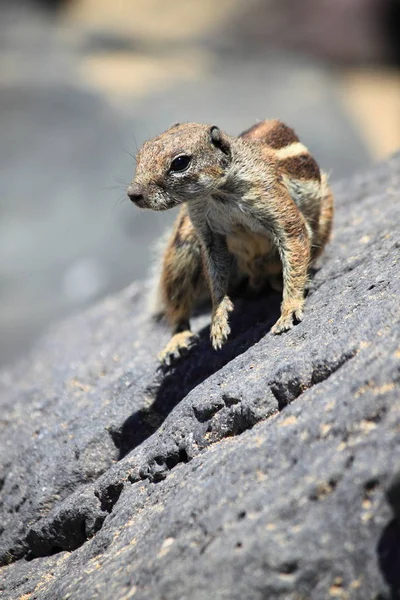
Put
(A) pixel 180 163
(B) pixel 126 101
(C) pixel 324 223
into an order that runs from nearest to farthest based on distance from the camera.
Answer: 1. (A) pixel 180 163
2. (C) pixel 324 223
3. (B) pixel 126 101

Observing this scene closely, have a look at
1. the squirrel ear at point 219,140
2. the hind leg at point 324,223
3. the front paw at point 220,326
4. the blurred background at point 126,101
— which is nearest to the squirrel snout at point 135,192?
the squirrel ear at point 219,140

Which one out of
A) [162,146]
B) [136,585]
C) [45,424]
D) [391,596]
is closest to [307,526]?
[391,596]

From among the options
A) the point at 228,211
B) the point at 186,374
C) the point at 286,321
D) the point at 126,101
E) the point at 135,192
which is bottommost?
the point at 286,321

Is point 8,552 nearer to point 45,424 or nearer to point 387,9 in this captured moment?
point 45,424

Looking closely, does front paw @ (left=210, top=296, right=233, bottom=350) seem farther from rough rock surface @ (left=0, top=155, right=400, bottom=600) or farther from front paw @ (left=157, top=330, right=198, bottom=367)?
front paw @ (left=157, top=330, right=198, bottom=367)

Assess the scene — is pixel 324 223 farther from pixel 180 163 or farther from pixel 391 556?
pixel 391 556

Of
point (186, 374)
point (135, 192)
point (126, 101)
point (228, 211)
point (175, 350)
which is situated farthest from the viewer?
point (126, 101)

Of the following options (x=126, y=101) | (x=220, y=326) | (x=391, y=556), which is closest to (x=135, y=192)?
(x=220, y=326)
